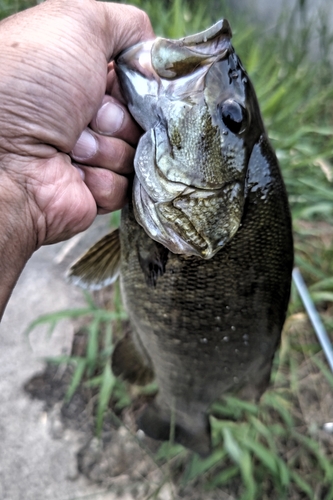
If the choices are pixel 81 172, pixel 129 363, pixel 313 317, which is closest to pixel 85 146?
pixel 81 172

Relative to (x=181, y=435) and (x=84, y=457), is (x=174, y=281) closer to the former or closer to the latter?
(x=181, y=435)

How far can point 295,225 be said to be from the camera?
2469 mm

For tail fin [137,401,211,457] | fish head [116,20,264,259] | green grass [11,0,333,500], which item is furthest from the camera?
green grass [11,0,333,500]

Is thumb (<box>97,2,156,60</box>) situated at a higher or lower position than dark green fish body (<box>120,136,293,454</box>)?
higher

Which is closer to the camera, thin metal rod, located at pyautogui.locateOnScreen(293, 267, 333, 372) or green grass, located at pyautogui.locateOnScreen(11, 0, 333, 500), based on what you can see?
green grass, located at pyautogui.locateOnScreen(11, 0, 333, 500)

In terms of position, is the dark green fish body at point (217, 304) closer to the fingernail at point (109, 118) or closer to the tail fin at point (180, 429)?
the tail fin at point (180, 429)

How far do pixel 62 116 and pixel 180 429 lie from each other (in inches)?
48.4

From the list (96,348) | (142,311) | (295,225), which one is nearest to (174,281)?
(142,311)

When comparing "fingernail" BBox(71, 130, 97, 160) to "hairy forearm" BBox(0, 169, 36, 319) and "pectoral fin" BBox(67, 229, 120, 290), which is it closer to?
"hairy forearm" BBox(0, 169, 36, 319)

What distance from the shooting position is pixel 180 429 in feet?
5.36

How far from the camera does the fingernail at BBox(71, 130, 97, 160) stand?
111 centimetres

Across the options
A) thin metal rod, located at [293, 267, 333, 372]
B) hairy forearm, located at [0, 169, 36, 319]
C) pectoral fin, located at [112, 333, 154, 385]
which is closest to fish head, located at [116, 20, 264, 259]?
hairy forearm, located at [0, 169, 36, 319]

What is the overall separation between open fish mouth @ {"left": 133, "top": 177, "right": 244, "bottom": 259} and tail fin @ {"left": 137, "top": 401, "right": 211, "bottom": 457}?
81 cm

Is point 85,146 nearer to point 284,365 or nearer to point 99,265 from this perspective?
point 99,265
